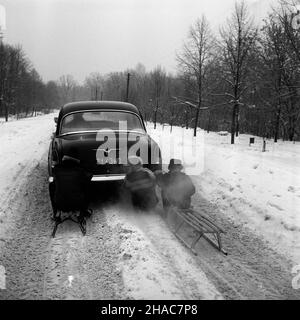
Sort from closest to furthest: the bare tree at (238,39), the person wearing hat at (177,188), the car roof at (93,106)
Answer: the person wearing hat at (177,188) → the car roof at (93,106) → the bare tree at (238,39)

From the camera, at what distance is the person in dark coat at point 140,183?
636 centimetres

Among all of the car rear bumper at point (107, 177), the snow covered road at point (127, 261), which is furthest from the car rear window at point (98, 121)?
the snow covered road at point (127, 261)

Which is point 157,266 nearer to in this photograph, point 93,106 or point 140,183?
point 140,183

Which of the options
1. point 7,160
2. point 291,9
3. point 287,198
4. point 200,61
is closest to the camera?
point 287,198

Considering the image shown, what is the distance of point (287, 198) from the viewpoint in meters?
7.54

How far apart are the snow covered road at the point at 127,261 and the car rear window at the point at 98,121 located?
1.99m

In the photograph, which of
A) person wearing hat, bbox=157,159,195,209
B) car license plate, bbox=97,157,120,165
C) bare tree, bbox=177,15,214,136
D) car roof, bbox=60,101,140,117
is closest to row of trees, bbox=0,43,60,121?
bare tree, bbox=177,15,214,136

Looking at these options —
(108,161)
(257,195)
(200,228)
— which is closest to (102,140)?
(108,161)

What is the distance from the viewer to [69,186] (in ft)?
19.0

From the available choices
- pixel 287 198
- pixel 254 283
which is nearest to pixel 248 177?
pixel 287 198

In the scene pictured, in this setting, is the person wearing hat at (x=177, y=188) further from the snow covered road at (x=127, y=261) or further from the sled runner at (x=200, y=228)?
the snow covered road at (x=127, y=261)
